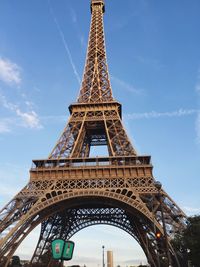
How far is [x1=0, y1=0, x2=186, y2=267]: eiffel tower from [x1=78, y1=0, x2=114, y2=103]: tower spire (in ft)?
0.72

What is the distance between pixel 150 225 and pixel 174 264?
4.24 metres

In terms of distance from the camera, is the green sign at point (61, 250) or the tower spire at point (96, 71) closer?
the green sign at point (61, 250)

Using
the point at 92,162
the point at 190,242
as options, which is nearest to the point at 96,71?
the point at 92,162

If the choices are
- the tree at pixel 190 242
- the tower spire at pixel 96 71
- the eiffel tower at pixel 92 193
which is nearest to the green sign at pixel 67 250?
the eiffel tower at pixel 92 193

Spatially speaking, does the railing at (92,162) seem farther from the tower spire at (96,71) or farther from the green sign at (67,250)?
the green sign at (67,250)

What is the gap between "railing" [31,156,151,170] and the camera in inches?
1241

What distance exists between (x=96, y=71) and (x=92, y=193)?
23.2 metres

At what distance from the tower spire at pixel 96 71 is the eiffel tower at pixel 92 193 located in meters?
0.22

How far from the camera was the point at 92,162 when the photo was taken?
32188 mm

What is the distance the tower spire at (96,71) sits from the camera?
41906 mm

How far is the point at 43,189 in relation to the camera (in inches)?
1198

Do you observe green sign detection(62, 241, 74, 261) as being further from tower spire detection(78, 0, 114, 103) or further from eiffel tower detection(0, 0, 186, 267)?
tower spire detection(78, 0, 114, 103)

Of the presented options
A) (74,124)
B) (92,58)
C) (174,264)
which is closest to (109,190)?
(174,264)

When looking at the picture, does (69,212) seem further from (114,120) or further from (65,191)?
(114,120)
